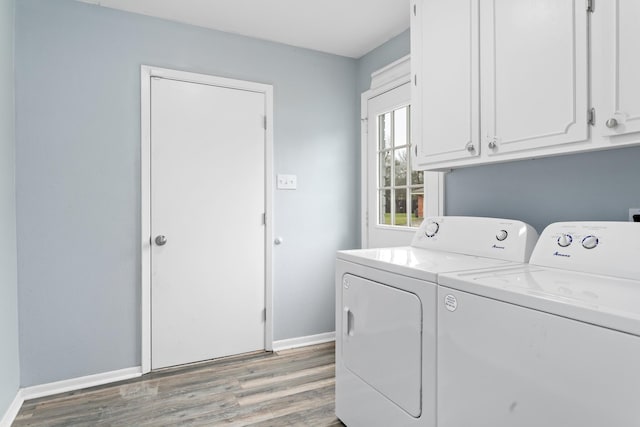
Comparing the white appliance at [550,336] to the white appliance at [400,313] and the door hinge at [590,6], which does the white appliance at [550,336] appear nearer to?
the white appliance at [400,313]

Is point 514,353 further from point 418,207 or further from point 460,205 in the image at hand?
point 418,207

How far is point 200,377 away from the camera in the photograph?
7.84 ft

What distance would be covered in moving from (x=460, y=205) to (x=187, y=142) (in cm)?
184

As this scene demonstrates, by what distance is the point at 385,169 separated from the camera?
9.43 feet

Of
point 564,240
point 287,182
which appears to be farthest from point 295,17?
point 564,240

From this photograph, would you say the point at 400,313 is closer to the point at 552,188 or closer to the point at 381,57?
the point at 552,188

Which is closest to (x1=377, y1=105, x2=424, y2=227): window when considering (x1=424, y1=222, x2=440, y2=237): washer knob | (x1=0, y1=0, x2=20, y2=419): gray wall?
(x1=424, y1=222, x2=440, y2=237): washer knob

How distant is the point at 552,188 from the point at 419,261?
728 mm

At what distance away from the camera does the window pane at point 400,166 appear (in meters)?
2.65

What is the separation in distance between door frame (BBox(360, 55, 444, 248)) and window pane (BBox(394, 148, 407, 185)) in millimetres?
291

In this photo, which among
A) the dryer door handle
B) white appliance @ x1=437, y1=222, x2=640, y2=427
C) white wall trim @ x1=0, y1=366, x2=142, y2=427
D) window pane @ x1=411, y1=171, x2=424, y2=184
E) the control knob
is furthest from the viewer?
window pane @ x1=411, y1=171, x2=424, y2=184

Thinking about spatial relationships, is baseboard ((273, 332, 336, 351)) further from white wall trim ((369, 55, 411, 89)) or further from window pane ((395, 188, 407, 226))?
white wall trim ((369, 55, 411, 89))

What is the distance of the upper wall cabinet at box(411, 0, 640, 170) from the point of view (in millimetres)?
1164

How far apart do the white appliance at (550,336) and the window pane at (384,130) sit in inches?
63.1
